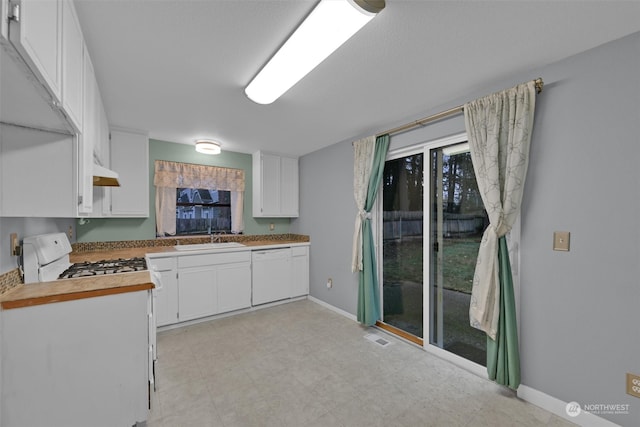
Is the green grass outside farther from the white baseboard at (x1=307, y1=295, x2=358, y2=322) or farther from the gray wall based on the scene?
the white baseboard at (x1=307, y1=295, x2=358, y2=322)

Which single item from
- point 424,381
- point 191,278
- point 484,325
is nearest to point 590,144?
point 484,325

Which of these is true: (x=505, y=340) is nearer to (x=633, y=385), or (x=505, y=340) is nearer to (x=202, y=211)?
(x=633, y=385)

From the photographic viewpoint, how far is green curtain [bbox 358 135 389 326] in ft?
9.75

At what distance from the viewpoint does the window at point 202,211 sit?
3.76 m

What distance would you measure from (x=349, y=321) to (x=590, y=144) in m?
2.78

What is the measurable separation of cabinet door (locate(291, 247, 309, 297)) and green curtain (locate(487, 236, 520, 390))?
2653 millimetres

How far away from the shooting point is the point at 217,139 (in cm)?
346

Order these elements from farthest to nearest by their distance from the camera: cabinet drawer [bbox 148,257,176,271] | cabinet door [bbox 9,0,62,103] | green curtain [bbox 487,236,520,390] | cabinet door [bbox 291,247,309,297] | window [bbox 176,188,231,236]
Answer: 1. cabinet door [bbox 291,247,309,297]
2. window [bbox 176,188,231,236]
3. cabinet drawer [bbox 148,257,176,271]
4. green curtain [bbox 487,236,520,390]
5. cabinet door [bbox 9,0,62,103]

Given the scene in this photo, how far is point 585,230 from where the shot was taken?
1.64m

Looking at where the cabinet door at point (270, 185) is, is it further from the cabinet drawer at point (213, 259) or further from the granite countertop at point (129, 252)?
the cabinet drawer at point (213, 259)

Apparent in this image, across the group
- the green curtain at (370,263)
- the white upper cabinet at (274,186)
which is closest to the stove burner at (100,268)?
the white upper cabinet at (274,186)

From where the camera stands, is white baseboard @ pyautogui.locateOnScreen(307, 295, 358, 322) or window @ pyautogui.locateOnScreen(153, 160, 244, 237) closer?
white baseboard @ pyautogui.locateOnScreen(307, 295, 358, 322)

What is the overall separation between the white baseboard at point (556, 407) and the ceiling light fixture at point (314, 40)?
263 cm

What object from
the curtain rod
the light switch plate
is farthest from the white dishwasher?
the light switch plate
